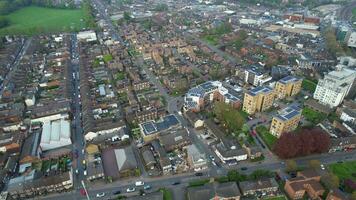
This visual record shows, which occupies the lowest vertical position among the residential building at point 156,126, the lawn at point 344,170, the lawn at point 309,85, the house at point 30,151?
the house at point 30,151

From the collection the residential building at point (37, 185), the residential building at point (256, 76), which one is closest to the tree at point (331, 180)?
the residential building at point (256, 76)

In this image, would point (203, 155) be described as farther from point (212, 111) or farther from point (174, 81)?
point (174, 81)

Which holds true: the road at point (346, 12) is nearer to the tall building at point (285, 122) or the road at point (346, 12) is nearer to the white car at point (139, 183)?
the tall building at point (285, 122)

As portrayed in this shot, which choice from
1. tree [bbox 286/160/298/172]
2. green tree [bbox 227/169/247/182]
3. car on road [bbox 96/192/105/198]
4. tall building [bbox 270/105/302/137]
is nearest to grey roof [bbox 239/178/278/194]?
green tree [bbox 227/169/247/182]

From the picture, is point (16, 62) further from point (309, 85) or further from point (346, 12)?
point (346, 12)

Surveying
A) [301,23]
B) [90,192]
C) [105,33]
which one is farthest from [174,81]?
[301,23]

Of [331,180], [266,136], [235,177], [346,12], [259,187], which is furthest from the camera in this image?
[346,12]

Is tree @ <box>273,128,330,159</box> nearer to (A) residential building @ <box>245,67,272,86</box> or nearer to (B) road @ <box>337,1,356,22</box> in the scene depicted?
(A) residential building @ <box>245,67,272,86</box>

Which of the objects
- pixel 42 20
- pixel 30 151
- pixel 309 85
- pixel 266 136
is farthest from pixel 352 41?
pixel 42 20
